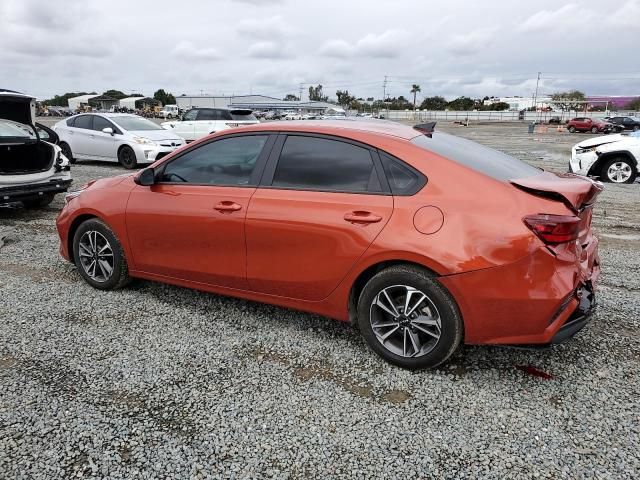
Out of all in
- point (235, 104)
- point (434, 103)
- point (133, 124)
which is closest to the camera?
point (133, 124)

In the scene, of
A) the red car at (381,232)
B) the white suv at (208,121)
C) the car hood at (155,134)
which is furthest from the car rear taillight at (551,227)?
the white suv at (208,121)

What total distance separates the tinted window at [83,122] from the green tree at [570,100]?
8247 centimetres

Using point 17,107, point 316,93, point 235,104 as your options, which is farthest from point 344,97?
point 17,107

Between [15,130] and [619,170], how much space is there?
12277mm

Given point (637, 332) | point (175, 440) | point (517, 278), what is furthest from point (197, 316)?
point (637, 332)

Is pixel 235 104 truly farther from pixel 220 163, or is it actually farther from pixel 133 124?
pixel 220 163

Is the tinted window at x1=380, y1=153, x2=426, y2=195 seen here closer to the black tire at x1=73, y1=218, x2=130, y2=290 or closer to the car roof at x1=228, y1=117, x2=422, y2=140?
the car roof at x1=228, y1=117, x2=422, y2=140

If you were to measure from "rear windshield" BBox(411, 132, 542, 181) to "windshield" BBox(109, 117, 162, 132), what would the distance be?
38.7 feet

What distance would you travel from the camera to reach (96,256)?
4586mm

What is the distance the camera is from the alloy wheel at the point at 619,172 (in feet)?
37.4

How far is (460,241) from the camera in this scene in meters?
2.93

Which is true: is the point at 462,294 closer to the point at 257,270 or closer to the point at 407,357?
the point at 407,357

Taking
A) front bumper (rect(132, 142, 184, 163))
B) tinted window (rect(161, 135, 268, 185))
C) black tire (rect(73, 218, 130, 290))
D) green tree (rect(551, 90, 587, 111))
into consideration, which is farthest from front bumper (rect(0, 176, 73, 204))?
green tree (rect(551, 90, 587, 111))

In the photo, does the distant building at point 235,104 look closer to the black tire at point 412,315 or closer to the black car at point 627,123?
the black car at point 627,123
